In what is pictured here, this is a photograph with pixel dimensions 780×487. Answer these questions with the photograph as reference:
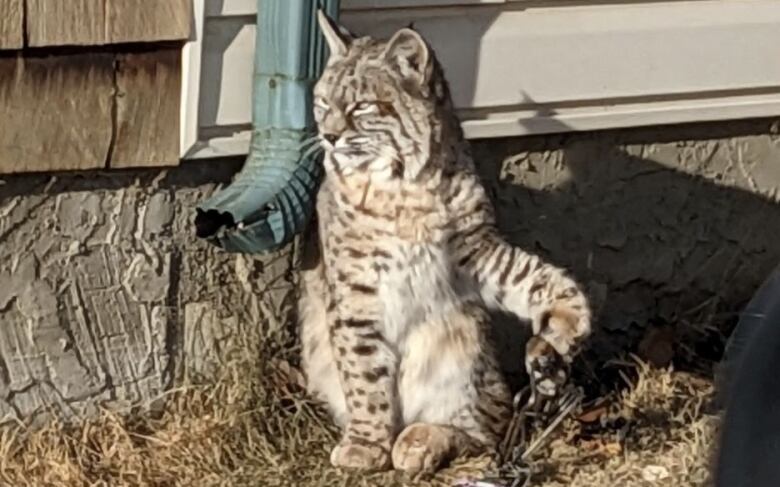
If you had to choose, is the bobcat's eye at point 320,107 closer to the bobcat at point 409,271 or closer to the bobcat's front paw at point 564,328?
the bobcat at point 409,271

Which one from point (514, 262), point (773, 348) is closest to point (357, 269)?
point (514, 262)

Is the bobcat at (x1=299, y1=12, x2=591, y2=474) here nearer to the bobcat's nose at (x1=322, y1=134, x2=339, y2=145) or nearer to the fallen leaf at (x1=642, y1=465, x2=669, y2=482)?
the bobcat's nose at (x1=322, y1=134, x2=339, y2=145)

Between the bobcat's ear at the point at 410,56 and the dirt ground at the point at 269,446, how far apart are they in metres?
0.87

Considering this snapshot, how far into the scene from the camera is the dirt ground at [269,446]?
177 inches

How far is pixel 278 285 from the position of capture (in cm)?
489

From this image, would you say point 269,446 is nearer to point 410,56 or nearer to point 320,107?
point 320,107

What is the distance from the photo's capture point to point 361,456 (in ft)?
14.9

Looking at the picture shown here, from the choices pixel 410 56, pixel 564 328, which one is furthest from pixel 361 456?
pixel 410 56

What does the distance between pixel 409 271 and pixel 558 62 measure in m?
0.82

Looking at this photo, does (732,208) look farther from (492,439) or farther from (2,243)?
(2,243)

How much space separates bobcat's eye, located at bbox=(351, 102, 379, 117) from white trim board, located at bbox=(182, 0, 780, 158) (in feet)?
1.13

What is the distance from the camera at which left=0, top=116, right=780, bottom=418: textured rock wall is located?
4625 mm

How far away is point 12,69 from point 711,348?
2.17 meters

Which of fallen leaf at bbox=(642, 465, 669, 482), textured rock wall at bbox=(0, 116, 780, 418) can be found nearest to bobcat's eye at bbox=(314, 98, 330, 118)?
textured rock wall at bbox=(0, 116, 780, 418)
